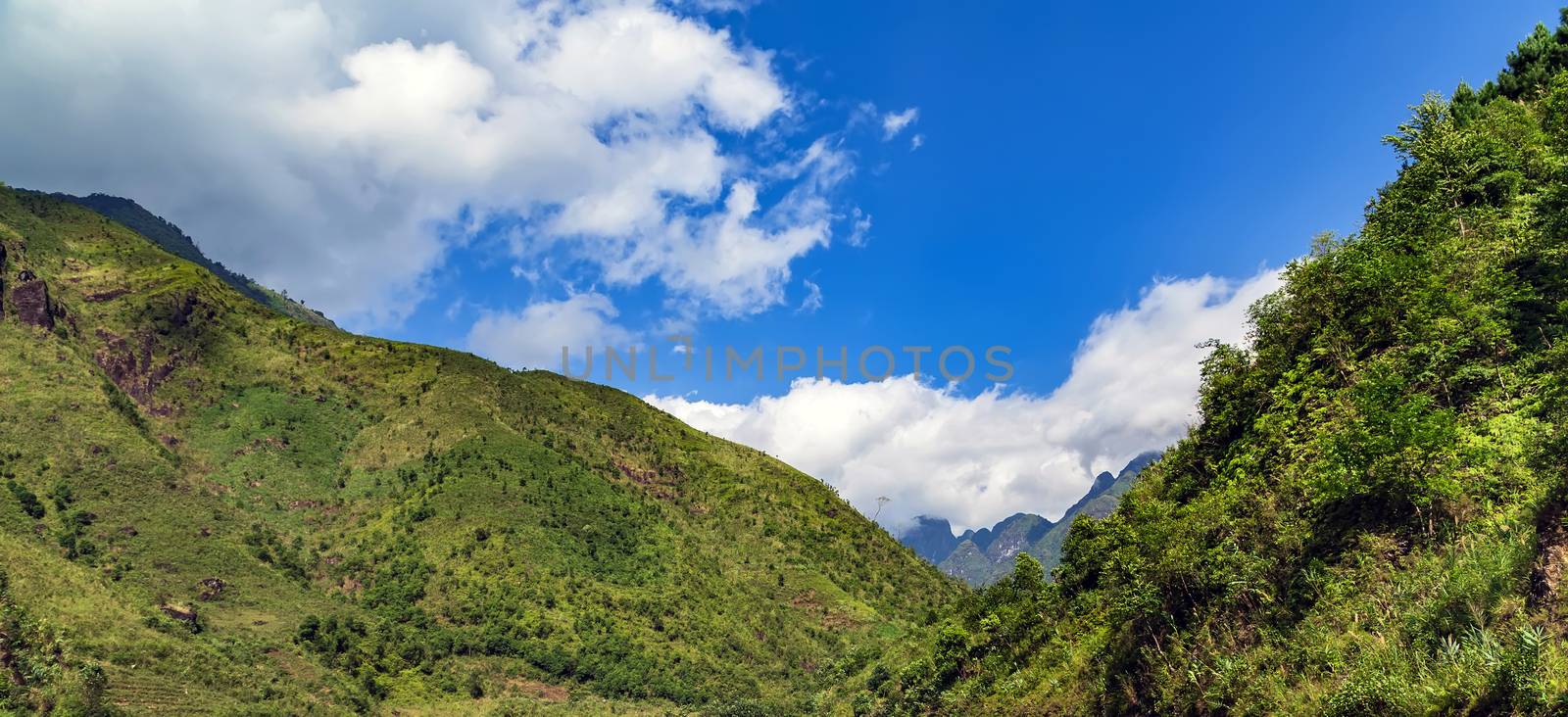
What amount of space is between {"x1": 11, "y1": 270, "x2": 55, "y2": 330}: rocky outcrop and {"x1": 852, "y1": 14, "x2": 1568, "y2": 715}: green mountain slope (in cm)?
21162

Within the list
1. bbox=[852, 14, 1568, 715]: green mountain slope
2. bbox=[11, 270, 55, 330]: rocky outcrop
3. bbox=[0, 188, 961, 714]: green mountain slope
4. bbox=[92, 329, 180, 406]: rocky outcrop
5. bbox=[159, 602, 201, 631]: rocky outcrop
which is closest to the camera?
bbox=[852, 14, 1568, 715]: green mountain slope

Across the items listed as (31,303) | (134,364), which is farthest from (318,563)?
(31,303)

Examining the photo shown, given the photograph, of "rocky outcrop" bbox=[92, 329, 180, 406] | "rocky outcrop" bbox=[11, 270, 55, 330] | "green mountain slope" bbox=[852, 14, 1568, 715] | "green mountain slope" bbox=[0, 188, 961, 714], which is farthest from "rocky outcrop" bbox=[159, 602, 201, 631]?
"green mountain slope" bbox=[852, 14, 1568, 715]

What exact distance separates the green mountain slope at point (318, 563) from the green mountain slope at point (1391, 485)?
341 feet

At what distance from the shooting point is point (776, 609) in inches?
6914

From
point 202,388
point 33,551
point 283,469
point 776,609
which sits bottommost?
point 776,609

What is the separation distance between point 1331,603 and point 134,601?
14428 centimetres

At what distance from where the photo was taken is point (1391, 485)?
20.4 meters

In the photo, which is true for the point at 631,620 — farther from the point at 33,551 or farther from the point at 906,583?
the point at 33,551

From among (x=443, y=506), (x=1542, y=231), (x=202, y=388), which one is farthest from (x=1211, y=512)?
(x=202, y=388)

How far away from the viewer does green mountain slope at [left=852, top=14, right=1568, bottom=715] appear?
15438 mm

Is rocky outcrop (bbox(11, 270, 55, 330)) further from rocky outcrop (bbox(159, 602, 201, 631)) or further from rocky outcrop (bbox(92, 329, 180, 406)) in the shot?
rocky outcrop (bbox(159, 602, 201, 631))

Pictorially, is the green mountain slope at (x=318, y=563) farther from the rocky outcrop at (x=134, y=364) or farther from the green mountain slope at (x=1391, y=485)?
the green mountain slope at (x=1391, y=485)

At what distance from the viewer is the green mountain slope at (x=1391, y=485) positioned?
608 inches
